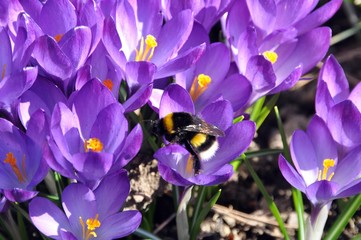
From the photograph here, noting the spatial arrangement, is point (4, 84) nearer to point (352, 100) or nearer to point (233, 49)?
point (233, 49)

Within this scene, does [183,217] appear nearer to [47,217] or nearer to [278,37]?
[47,217]

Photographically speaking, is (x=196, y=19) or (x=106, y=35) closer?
(x=106, y=35)

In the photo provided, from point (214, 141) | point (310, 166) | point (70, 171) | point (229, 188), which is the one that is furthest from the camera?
point (229, 188)

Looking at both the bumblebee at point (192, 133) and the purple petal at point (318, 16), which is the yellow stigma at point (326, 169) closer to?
the bumblebee at point (192, 133)

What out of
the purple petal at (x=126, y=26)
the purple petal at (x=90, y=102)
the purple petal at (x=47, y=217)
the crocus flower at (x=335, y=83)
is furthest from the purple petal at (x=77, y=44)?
the crocus flower at (x=335, y=83)

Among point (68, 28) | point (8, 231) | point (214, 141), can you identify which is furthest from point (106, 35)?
point (8, 231)

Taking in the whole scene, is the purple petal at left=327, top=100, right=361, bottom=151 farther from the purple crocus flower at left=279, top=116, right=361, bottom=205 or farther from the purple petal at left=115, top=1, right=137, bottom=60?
the purple petal at left=115, top=1, right=137, bottom=60
